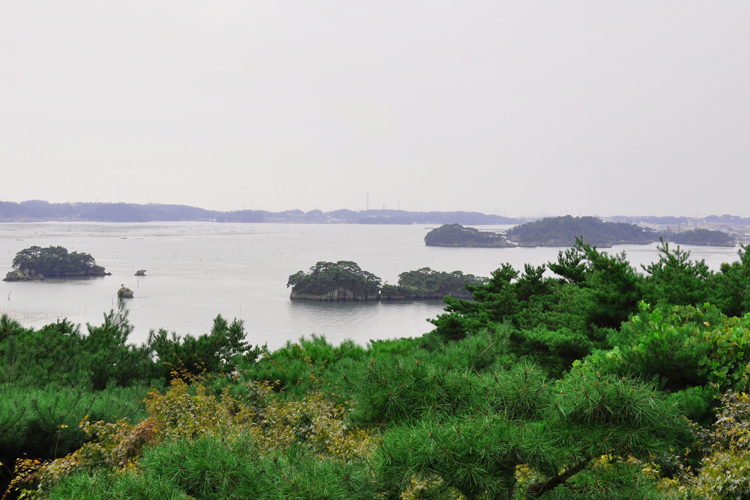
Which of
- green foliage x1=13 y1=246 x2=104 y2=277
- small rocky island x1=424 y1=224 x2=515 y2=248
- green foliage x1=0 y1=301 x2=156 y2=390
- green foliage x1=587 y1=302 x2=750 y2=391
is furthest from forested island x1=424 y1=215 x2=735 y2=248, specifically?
green foliage x1=587 y1=302 x2=750 y2=391

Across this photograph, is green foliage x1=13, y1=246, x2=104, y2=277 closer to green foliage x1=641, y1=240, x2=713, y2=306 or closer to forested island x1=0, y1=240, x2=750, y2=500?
forested island x1=0, y1=240, x2=750, y2=500

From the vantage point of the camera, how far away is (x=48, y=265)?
64.4 m

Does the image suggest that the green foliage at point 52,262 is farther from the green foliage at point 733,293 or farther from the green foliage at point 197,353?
the green foliage at point 733,293

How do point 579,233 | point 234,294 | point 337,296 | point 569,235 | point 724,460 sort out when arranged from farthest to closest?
point 579,233 < point 569,235 < point 234,294 < point 337,296 < point 724,460

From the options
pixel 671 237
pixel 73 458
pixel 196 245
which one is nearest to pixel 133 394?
pixel 73 458

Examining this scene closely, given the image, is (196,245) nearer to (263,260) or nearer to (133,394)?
(263,260)

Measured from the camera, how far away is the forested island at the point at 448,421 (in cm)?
266

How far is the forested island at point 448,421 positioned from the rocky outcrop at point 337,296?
45908 millimetres

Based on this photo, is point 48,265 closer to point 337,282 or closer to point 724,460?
point 337,282

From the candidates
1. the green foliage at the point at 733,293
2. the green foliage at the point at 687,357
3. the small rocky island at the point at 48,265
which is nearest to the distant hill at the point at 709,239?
the green foliage at the point at 733,293

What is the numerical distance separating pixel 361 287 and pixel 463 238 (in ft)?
219

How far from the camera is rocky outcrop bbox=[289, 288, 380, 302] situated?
53469mm

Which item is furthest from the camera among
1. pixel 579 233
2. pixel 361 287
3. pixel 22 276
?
pixel 579 233

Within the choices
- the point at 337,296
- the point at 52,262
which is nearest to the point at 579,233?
the point at 337,296
